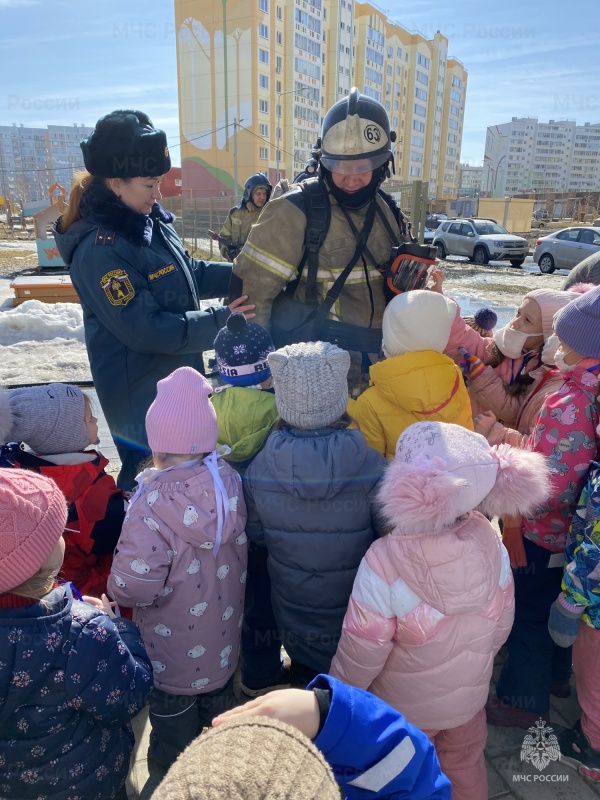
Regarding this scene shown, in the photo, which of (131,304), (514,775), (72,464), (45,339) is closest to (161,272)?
(131,304)

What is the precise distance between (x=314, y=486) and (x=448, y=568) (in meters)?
0.46

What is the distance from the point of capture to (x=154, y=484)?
1.74 m

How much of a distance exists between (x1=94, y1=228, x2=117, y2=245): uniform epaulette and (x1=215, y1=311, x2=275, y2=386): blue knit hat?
2.20ft

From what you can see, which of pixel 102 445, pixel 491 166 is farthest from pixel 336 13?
pixel 102 445

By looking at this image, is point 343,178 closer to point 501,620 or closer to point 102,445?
point 501,620

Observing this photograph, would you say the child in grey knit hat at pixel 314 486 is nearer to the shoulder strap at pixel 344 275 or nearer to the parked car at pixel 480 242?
the shoulder strap at pixel 344 275

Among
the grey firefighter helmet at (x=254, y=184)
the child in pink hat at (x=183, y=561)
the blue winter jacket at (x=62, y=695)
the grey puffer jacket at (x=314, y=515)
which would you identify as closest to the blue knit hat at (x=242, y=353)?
the child in pink hat at (x=183, y=561)

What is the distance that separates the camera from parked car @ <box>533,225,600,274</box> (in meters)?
16.2

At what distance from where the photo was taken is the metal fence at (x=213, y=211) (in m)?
8.76

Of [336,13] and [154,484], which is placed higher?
[336,13]

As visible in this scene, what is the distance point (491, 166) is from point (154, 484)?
280 feet

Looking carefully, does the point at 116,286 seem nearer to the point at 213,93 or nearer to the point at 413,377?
the point at 413,377

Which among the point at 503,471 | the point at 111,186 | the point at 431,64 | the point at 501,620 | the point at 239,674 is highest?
the point at 431,64

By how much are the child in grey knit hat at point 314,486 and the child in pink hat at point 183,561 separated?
0.47 feet
